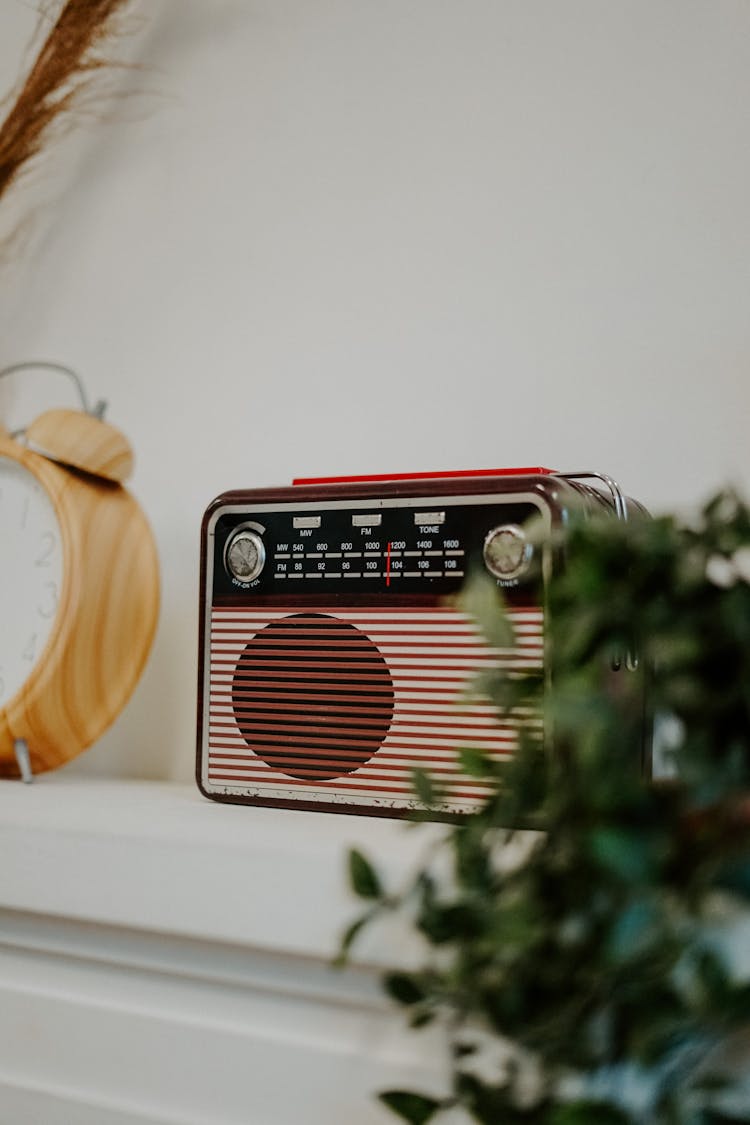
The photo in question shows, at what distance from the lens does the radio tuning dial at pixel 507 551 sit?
818mm

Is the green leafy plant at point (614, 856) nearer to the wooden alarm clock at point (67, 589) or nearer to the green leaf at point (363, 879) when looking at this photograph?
the green leaf at point (363, 879)

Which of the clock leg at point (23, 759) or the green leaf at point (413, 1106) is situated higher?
the clock leg at point (23, 759)

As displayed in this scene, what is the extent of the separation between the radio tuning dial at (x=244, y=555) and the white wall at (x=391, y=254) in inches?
11.7

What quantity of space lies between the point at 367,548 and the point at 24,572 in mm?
417

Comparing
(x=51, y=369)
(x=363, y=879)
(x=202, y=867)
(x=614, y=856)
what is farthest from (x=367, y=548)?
(x=51, y=369)

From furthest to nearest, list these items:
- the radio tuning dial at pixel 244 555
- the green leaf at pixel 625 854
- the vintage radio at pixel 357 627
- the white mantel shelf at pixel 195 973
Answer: the radio tuning dial at pixel 244 555 < the vintage radio at pixel 357 627 < the white mantel shelf at pixel 195 973 < the green leaf at pixel 625 854

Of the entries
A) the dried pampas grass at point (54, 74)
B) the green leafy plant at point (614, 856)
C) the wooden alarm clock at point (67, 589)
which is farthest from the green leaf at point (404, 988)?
the dried pampas grass at point (54, 74)

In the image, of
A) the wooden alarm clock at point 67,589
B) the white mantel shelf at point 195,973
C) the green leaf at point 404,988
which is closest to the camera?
the green leaf at point 404,988

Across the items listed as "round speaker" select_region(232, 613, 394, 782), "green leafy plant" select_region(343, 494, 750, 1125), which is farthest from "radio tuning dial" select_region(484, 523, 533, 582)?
"green leafy plant" select_region(343, 494, 750, 1125)

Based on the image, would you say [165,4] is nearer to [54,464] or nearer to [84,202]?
[84,202]

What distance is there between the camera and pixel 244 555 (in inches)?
37.4

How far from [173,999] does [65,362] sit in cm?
88

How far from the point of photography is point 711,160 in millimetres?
1075

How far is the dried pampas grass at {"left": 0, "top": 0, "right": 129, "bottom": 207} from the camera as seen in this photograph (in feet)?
4.28
